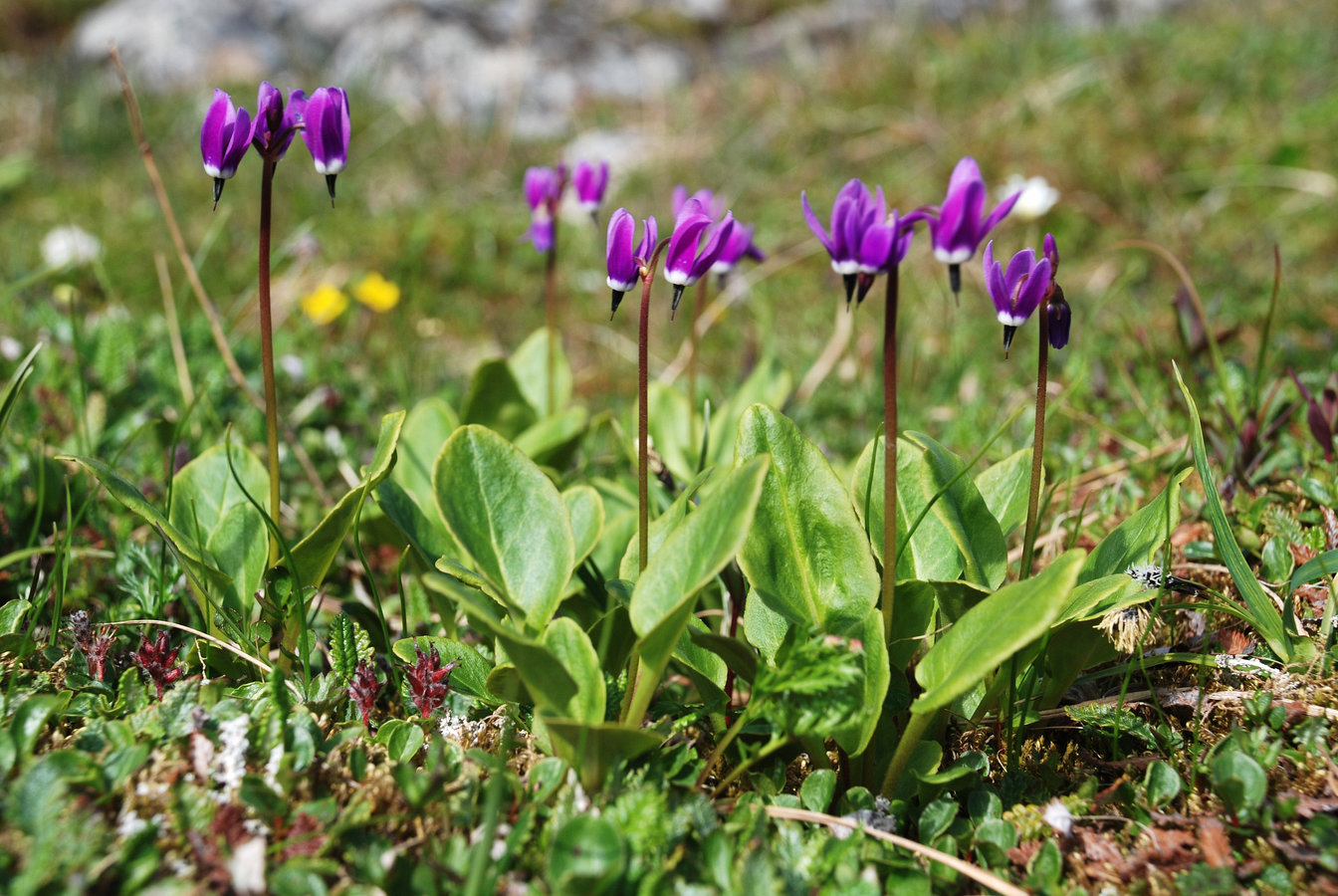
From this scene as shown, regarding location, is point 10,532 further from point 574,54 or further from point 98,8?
point 98,8

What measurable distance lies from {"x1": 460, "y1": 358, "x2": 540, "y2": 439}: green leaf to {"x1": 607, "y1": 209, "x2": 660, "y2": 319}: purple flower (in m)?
1.08

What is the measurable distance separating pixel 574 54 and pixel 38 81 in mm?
5073

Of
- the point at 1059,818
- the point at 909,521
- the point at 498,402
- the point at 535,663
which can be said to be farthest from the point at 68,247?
the point at 1059,818

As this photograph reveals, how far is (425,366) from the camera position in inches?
163

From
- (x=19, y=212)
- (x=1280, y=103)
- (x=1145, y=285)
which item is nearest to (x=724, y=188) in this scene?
(x=1145, y=285)

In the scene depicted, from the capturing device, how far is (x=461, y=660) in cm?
183

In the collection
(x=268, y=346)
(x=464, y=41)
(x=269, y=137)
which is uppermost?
(x=464, y=41)

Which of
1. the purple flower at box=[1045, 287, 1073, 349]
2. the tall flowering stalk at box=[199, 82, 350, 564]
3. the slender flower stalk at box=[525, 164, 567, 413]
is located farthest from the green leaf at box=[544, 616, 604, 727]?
the slender flower stalk at box=[525, 164, 567, 413]

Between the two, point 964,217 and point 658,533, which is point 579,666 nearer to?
point 658,533

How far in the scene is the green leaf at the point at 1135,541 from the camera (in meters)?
1.80

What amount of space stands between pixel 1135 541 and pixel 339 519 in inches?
60.4

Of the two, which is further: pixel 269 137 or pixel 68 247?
pixel 68 247

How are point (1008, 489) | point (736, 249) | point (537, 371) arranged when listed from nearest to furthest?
point (1008, 489)
point (736, 249)
point (537, 371)

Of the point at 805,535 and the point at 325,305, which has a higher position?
Answer: the point at 325,305
